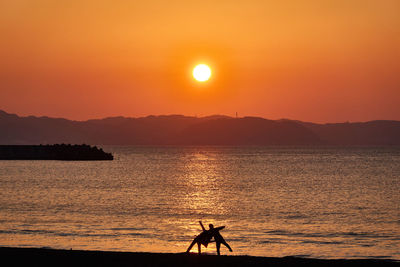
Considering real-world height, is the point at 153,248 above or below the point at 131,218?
below

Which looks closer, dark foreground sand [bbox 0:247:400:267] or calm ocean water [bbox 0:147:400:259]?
dark foreground sand [bbox 0:247:400:267]

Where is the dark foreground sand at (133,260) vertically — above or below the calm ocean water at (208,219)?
below

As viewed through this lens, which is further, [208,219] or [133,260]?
[208,219]

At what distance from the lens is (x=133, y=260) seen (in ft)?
82.0

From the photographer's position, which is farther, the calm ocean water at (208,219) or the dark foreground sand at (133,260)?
the calm ocean water at (208,219)

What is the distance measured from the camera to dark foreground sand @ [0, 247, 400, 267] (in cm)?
2394

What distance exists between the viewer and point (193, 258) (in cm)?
2509

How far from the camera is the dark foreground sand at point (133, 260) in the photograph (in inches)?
942

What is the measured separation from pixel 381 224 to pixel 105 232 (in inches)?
752

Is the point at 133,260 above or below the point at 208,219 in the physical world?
below

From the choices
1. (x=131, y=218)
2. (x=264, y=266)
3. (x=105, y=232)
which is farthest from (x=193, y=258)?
(x=131, y=218)

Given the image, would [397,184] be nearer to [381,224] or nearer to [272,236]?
[381,224]

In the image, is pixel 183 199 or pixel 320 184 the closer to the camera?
pixel 183 199

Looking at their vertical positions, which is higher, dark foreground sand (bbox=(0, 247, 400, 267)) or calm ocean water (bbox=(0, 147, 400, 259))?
calm ocean water (bbox=(0, 147, 400, 259))
